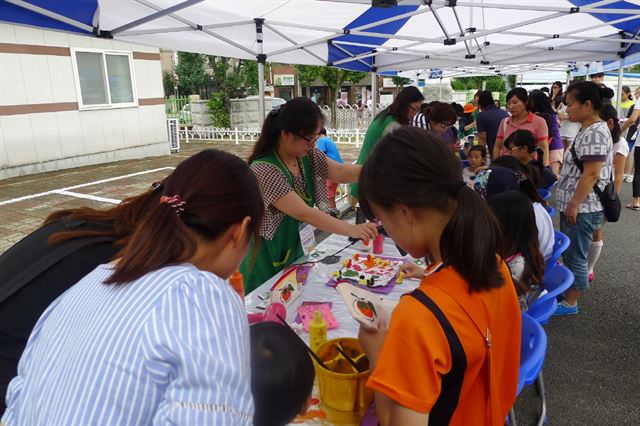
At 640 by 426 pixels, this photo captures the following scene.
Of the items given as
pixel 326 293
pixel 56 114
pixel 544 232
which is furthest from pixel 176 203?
pixel 56 114

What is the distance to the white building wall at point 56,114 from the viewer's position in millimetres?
8469

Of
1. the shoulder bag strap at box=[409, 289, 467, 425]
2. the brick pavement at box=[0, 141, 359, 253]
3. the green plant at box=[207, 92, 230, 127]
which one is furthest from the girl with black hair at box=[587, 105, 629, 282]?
the green plant at box=[207, 92, 230, 127]

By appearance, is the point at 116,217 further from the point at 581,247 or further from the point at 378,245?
the point at 581,247

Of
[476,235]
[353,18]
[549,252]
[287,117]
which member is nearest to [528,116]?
[353,18]

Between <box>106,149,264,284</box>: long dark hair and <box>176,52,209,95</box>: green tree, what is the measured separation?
25.4 m

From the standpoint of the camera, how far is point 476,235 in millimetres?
906

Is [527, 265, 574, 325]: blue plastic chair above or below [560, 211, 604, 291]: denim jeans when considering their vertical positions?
above

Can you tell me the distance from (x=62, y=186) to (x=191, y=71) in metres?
18.4

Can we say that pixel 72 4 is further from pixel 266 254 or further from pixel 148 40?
pixel 266 254

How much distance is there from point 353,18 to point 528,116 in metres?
2.06

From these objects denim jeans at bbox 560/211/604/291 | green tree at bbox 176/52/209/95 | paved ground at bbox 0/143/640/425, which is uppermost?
green tree at bbox 176/52/209/95

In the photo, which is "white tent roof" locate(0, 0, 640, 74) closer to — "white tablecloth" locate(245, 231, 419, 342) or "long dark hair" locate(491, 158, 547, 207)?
"long dark hair" locate(491, 158, 547, 207)

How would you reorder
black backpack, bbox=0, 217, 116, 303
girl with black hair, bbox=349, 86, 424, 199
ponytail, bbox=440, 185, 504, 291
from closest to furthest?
ponytail, bbox=440, 185, 504, 291, black backpack, bbox=0, 217, 116, 303, girl with black hair, bbox=349, 86, 424, 199

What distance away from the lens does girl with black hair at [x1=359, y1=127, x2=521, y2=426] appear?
2.85 ft
